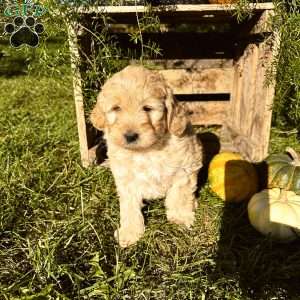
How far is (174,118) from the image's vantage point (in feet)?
9.44

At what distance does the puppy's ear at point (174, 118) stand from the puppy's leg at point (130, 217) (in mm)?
636

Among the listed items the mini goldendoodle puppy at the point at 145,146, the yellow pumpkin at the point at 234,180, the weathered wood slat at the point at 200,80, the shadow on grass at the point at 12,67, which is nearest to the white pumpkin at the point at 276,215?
the yellow pumpkin at the point at 234,180

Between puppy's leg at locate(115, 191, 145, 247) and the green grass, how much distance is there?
0.09m

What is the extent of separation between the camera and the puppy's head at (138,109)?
8.89 ft

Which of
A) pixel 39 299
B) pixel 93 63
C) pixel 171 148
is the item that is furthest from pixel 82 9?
pixel 39 299

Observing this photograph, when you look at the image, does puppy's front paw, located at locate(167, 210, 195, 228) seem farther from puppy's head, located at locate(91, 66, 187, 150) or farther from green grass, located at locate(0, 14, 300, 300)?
puppy's head, located at locate(91, 66, 187, 150)

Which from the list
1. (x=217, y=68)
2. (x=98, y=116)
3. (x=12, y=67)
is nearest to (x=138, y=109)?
(x=98, y=116)

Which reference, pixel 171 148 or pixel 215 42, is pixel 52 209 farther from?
pixel 215 42

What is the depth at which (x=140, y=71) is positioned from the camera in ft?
9.16

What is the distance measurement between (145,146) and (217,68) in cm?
207

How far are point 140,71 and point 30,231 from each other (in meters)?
1.52

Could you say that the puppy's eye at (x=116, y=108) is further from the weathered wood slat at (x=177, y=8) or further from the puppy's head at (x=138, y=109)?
the weathered wood slat at (x=177, y=8)

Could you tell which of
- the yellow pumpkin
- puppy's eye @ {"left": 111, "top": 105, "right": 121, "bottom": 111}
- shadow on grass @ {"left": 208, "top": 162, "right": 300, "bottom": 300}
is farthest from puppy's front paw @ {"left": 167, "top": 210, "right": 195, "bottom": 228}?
puppy's eye @ {"left": 111, "top": 105, "right": 121, "bottom": 111}

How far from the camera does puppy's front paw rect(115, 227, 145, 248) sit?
9.56 ft
